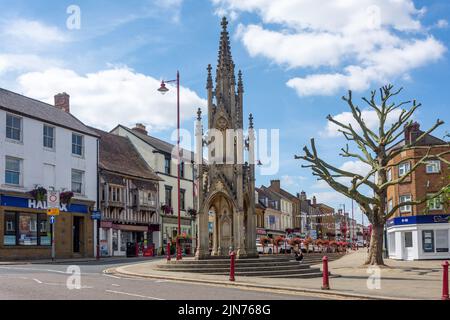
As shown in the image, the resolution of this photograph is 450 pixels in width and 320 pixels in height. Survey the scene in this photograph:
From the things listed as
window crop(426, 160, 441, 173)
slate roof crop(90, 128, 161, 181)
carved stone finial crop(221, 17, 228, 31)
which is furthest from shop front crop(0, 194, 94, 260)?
window crop(426, 160, 441, 173)

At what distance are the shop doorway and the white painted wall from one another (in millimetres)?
1770

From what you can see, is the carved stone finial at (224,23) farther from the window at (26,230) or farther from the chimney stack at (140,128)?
the chimney stack at (140,128)

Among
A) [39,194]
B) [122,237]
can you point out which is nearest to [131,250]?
[122,237]

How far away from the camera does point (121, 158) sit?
5356cm

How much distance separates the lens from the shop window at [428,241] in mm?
46938

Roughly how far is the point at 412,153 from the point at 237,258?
26644 mm

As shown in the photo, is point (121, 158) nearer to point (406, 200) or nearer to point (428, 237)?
point (406, 200)

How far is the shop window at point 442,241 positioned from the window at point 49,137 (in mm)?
30460

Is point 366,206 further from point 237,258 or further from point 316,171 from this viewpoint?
point 237,258

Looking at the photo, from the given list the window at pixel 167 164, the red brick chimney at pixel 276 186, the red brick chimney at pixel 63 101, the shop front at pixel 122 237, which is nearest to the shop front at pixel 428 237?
the shop front at pixel 122 237

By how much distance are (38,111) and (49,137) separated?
79.7 inches

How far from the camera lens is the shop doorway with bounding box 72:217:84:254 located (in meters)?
44.1

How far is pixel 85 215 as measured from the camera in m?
44.5
